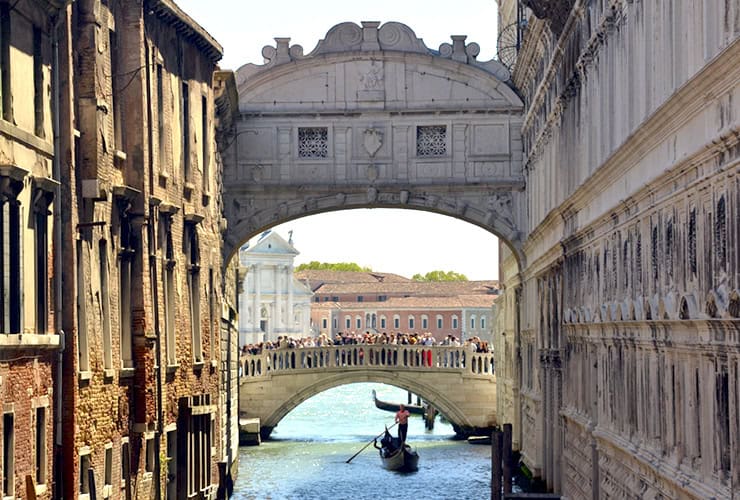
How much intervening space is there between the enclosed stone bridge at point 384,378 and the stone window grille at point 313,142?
9973 mm

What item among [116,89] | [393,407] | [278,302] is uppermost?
[116,89]

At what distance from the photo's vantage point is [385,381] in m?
33.6

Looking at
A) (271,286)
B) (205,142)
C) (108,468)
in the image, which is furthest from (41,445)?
(271,286)

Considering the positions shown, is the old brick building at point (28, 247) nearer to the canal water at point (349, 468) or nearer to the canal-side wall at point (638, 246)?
the canal-side wall at point (638, 246)

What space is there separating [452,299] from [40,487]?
78403 millimetres

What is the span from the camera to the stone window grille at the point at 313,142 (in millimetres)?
23453

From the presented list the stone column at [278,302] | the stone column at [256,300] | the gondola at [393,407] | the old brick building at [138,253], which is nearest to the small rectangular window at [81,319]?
the old brick building at [138,253]

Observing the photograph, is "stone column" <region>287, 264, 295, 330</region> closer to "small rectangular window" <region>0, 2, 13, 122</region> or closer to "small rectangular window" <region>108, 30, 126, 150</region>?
"small rectangular window" <region>108, 30, 126, 150</region>

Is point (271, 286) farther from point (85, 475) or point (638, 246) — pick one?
point (638, 246)

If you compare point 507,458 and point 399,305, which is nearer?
point 507,458

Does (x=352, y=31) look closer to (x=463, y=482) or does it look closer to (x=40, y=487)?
(x=463, y=482)

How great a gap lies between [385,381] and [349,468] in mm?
4890

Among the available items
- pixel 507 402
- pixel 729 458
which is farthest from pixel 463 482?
pixel 729 458

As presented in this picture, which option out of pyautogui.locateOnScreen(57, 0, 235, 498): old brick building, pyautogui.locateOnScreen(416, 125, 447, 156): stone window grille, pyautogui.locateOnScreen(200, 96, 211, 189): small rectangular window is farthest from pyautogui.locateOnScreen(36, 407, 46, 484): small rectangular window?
pyautogui.locateOnScreen(416, 125, 447, 156): stone window grille
